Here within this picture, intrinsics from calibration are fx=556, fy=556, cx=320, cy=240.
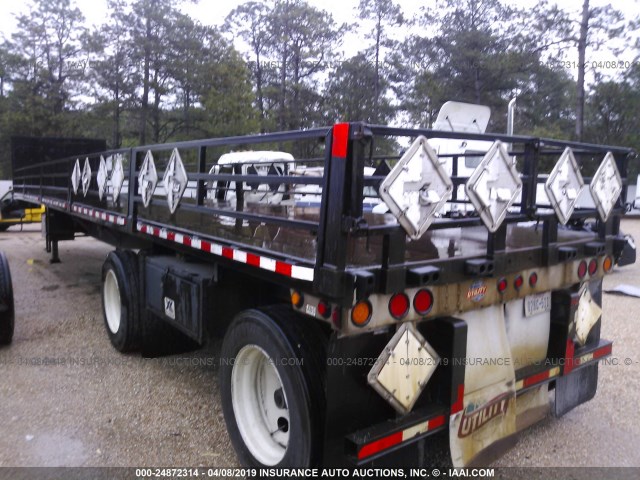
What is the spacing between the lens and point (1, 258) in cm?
518

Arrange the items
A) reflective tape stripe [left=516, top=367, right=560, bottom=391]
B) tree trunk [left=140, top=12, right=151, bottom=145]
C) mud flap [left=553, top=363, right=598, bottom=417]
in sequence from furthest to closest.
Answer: tree trunk [left=140, top=12, right=151, bottom=145] → mud flap [left=553, top=363, right=598, bottom=417] → reflective tape stripe [left=516, top=367, right=560, bottom=391]

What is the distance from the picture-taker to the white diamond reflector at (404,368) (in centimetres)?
242

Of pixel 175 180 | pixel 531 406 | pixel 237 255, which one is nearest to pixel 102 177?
pixel 175 180

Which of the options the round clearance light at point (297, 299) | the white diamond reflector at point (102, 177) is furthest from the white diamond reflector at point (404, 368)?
the white diamond reflector at point (102, 177)

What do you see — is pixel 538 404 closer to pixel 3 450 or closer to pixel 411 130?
pixel 411 130

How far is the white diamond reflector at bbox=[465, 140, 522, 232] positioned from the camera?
2463mm

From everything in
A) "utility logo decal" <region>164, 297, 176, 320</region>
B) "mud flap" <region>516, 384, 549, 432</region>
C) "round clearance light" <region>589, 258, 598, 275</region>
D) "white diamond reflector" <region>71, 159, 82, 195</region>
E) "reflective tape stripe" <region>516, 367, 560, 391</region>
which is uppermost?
"white diamond reflector" <region>71, 159, 82, 195</region>

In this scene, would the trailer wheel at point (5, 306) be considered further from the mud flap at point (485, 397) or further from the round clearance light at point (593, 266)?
the round clearance light at point (593, 266)

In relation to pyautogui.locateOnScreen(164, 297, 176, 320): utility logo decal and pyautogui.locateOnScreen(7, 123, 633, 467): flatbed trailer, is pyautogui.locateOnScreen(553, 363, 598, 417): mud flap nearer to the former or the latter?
pyautogui.locateOnScreen(7, 123, 633, 467): flatbed trailer

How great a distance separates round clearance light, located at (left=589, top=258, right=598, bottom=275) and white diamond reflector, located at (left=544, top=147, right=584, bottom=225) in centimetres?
50

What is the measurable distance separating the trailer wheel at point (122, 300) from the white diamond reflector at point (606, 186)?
3.48 metres

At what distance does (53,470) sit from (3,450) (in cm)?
45

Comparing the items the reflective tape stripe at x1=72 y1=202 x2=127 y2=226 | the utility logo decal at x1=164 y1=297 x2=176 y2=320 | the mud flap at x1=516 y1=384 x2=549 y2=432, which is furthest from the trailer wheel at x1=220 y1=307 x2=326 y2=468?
the reflective tape stripe at x1=72 y1=202 x2=127 y2=226

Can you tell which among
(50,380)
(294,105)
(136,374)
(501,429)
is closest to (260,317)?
(501,429)
